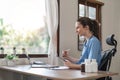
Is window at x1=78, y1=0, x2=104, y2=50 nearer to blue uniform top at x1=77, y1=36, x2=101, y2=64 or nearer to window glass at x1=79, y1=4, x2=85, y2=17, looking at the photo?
window glass at x1=79, y1=4, x2=85, y2=17

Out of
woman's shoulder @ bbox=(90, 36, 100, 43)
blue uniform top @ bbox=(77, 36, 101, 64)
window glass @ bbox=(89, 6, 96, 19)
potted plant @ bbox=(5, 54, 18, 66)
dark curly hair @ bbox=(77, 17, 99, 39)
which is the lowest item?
potted plant @ bbox=(5, 54, 18, 66)

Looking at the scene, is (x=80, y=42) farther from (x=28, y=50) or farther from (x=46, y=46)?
(x=28, y=50)

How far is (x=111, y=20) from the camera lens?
16.1ft

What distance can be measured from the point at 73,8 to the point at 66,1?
20cm

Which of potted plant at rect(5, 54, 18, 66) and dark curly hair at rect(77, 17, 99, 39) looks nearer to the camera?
dark curly hair at rect(77, 17, 99, 39)

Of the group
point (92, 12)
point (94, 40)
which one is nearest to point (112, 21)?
point (92, 12)

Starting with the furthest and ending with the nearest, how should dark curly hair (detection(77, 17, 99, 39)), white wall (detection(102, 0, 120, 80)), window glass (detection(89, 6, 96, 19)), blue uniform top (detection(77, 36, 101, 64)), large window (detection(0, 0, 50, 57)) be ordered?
white wall (detection(102, 0, 120, 80)), window glass (detection(89, 6, 96, 19)), large window (detection(0, 0, 50, 57)), dark curly hair (detection(77, 17, 99, 39)), blue uniform top (detection(77, 36, 101, 64))

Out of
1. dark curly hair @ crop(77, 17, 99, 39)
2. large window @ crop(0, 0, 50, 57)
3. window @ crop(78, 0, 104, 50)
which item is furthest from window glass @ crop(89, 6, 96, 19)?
dark curly hair @ crop(77, 17, 99, 39)

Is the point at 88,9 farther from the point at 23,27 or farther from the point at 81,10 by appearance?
the point at 23,27

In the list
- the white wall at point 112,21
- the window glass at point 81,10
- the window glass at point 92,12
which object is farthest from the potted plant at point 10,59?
the white wall at point 112,21

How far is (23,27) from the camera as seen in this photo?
11.2 ft

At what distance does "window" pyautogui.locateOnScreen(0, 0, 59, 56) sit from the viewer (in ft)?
10.6

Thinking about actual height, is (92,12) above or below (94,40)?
above

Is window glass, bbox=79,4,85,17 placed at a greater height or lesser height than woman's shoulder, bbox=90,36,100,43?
greater
